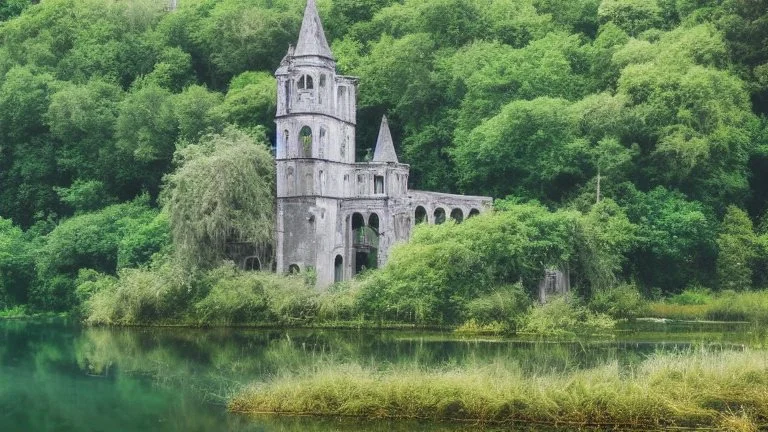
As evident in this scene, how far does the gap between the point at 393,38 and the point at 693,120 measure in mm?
20637

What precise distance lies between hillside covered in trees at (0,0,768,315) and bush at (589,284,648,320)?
30.4 inches

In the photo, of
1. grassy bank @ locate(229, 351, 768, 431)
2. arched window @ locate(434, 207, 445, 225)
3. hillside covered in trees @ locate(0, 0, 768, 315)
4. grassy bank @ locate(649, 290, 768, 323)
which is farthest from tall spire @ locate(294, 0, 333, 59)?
grassy bank @ locate(229, 351, 768, 431)

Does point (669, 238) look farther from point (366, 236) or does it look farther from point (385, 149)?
point (366, 236)

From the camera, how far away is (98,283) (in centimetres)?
4975

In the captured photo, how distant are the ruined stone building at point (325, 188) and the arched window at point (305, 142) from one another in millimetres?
75

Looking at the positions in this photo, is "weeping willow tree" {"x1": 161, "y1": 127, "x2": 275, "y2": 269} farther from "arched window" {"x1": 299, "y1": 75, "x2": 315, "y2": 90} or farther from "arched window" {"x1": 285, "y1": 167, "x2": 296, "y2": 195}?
"arched window" {"x1": 299, "y1": 75, "x2": 315, "y2": 90}

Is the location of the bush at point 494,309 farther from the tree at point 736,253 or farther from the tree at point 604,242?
the tree at point 736,253

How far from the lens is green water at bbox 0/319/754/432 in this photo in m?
23.0

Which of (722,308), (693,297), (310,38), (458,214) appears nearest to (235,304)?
(458,214)

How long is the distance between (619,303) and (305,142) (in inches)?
745

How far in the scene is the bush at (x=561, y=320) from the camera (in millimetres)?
39031

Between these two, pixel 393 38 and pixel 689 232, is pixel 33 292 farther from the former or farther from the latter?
pixel 689 232

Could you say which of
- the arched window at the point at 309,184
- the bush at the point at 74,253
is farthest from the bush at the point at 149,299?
the bush at the point at 74,253

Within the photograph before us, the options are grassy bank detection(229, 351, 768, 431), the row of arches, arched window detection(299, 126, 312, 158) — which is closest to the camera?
grassy bank detection(229, 351, 768, 431)
